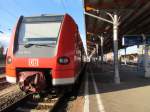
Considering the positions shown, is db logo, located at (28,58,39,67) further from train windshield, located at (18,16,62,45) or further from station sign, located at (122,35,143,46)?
station sign, located at (122,35,143,46)

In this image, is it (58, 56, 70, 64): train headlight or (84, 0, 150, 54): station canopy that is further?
(84, 0, 150, 54): station canopy

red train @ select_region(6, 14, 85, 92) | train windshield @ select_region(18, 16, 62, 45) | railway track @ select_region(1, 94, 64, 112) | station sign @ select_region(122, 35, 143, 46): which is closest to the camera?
railway track @ select_region(1, 94, 64, 112)

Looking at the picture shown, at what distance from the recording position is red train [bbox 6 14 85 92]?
11.2 m

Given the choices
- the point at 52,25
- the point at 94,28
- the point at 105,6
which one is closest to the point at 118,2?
the point at 105,6

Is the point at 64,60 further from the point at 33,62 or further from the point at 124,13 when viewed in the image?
the point at 124,13

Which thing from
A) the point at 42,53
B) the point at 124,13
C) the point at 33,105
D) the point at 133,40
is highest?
the point at 124,13

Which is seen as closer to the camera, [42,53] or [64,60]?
[64,60]

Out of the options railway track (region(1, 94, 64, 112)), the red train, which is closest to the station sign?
the red train

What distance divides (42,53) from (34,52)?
1.03 ft

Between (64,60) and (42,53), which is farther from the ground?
(42,53)

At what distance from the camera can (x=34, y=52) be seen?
11.6 m

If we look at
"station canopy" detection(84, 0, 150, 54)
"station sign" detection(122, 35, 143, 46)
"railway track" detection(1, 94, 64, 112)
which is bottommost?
"railway track" detection(1, 94, 64, 112)

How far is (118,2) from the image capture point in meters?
19.1

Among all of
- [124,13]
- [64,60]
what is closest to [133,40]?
[124,13]
